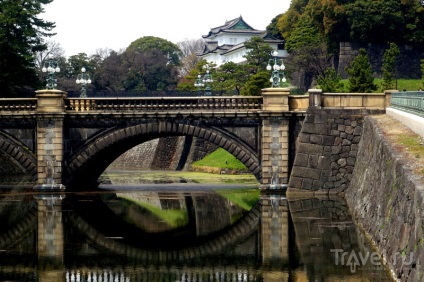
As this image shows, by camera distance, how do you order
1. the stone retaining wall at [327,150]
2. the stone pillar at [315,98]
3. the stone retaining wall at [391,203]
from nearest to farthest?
1. the stone retaining wall at [391,203]
2. the stone retaining wall at [327,150]
3. the stone pillar at [315,98]

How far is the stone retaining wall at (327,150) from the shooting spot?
44.9 metres

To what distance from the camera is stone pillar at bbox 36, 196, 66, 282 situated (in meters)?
25.7

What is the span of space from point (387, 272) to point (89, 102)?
2898 cm

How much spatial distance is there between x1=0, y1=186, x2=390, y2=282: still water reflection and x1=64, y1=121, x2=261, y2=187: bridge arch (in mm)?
1710

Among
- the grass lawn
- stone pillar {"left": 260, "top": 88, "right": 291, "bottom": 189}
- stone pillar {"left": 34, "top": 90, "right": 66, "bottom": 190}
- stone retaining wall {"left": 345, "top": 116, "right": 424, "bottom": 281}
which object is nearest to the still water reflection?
stone retaining wall {"left": 345, "top": 116, "right": 424, "bottom": 281}

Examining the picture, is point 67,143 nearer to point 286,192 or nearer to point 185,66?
point 286,192

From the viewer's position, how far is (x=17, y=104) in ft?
165

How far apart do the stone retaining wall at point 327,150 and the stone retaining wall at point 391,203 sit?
16.5ft

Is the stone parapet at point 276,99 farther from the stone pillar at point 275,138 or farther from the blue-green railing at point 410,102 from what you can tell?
the blue-green railing at point 410,102

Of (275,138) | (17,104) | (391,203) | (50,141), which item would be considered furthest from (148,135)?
(391,203)

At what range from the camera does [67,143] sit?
49.0 metres

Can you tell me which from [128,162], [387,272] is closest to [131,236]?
[387,272]

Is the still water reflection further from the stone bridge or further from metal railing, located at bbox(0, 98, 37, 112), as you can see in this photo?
metal railing, located at bbox(0, 98, 37, 112)

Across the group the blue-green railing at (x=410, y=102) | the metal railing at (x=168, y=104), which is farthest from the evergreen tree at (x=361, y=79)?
the blue-green railing at (x=410, y=102)
